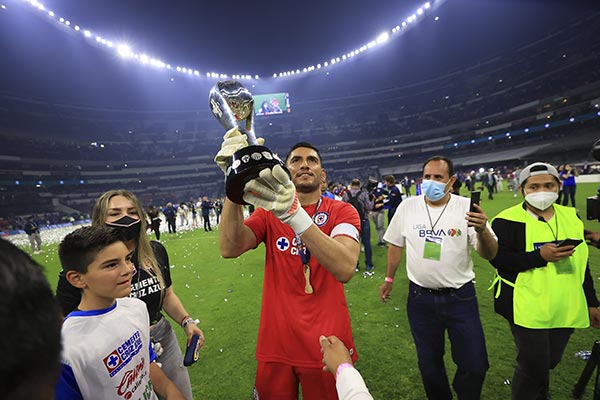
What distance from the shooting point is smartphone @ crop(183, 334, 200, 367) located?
216 centimetres

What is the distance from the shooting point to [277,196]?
137 centimetres

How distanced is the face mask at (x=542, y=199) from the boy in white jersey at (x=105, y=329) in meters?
3.31

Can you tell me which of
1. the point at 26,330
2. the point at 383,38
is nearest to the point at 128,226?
the point at 26,330

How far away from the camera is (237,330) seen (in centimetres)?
489

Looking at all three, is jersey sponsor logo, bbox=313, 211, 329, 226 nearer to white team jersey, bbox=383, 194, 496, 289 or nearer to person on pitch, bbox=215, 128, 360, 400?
person on pitch, bbox=215, 128, 360, 400

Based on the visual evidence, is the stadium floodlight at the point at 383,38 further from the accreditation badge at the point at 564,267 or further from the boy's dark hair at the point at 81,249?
the boy's dark hair at the point at 81,249

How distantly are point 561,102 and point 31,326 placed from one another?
189 ft

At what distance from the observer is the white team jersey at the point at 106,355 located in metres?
1.38

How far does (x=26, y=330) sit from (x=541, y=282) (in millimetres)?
3330

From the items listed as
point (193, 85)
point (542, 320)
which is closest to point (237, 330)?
point (542, 320)

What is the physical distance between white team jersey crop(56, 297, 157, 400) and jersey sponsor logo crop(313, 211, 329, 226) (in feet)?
4.46

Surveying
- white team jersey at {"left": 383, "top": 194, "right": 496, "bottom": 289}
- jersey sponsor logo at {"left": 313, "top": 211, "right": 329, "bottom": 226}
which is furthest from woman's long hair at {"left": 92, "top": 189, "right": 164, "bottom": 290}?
white team jersey at {"left": 383, "top": 194, "right": 496, "bottom": 289}

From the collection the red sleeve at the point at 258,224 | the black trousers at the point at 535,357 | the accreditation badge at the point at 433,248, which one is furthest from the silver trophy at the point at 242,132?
the black trousers at the point at 535,357

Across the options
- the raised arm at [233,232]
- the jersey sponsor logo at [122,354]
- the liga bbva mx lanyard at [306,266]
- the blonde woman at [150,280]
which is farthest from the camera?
the blonde woman at [150,280]
